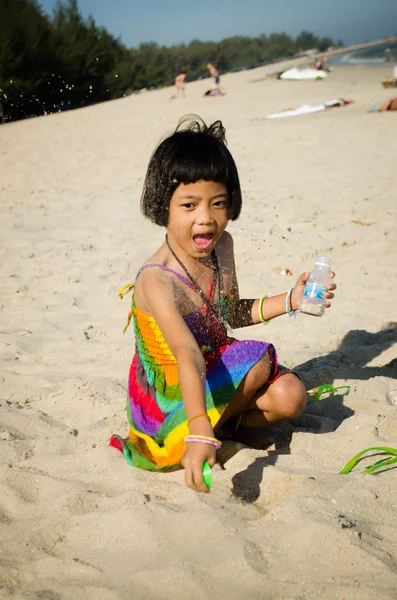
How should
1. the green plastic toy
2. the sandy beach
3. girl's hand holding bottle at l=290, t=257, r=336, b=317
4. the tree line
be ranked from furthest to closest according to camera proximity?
1. the tree line
2. girl's hand holding bottle at l=290, t=257, r=336, b=317
3. the green plastic toy
4. the sandy beach

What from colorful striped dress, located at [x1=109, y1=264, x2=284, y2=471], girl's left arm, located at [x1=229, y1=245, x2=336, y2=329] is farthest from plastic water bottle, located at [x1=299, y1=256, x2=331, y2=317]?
colorful striped dress, located at [x1=109, y1=264, x2=284, y2=471]

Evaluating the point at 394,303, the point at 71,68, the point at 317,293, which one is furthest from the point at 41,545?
the point at 71,68

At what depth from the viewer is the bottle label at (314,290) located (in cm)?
253

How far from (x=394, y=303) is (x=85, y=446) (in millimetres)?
2664

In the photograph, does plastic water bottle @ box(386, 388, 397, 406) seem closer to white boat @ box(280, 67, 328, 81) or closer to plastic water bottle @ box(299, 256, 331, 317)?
plastic water bottle @ box(299, 256, 331, 317)

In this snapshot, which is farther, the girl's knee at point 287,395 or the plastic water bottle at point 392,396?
the plastic water bottle at point 392,396

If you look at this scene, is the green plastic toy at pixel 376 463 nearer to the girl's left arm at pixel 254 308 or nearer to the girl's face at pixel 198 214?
the girl's left arm at pixel 254 308

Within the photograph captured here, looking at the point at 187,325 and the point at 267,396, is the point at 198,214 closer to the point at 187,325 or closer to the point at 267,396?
the point at 187,325

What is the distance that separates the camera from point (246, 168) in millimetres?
7977

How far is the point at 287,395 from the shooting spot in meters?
2.39

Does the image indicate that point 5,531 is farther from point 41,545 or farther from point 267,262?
point 267,262

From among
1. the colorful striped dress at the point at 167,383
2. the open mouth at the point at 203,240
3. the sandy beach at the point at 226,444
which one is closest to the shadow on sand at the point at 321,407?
the sandy beach at the point at 226,444

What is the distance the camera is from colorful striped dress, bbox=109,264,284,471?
2.31 m

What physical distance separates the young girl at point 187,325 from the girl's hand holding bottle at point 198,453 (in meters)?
0.33
